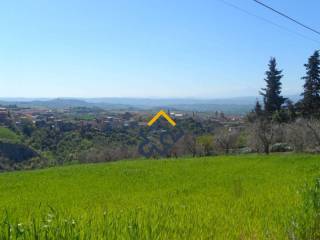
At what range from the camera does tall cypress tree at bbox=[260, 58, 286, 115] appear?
54031 mm

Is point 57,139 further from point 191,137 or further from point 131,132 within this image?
point 191,137

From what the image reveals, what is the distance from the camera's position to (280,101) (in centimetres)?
5428

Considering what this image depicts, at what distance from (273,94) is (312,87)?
672cm

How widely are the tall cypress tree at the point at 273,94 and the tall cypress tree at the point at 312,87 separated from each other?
555cm

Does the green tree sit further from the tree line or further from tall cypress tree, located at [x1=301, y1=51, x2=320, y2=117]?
tall cypress tree, located at [x1=301, y1=51, x2=320, y2=117]

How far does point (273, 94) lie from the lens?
54000 mm

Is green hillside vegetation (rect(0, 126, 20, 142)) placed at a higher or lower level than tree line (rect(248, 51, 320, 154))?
lower

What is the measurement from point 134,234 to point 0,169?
74.2m

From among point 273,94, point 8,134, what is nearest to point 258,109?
point 273,94

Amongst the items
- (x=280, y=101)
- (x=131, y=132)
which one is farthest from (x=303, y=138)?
(x=131, y=132)

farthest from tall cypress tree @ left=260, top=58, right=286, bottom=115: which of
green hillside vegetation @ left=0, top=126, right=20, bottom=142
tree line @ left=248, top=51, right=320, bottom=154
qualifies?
green hillside vegetation @ left=0, top=126, right=20, bottom=142

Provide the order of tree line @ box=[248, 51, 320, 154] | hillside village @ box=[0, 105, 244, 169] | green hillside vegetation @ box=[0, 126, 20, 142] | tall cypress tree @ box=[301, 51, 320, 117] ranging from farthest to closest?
green hillside vegetation @ box=[0, 126, 20, 142] < hillside village @ box=[0, 105, 244, 169] < tall cypress tree @ box=[301, 51, 320, 117] < tree line @ box=[248, 51, 320, 154]

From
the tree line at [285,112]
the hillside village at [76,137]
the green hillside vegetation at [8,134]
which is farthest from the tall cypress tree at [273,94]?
the green hillside vegetation at [8,134]

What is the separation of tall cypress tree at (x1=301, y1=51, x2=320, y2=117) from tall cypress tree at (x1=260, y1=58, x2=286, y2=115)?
5546mm
